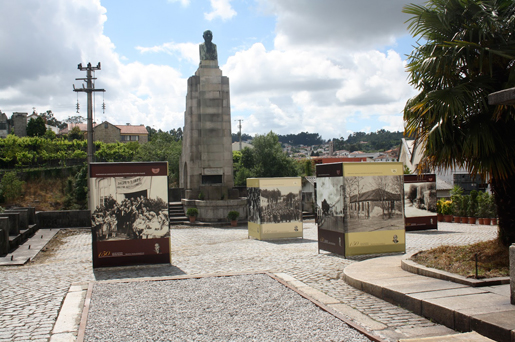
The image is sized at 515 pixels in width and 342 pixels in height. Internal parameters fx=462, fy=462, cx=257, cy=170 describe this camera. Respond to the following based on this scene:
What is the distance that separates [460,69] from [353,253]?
535 cm

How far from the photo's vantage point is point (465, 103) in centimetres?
775

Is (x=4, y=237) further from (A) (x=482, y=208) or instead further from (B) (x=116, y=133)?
(B) (x=116, y=133)

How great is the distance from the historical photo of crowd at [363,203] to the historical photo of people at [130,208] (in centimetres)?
433

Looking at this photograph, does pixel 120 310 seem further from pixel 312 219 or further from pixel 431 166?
pixel 312 219

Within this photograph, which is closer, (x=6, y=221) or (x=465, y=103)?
(x=465, y=103)

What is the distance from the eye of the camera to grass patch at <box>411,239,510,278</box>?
290 inches

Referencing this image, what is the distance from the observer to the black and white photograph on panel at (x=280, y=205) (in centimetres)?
1731

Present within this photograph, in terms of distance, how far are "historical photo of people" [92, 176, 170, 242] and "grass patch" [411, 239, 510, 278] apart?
5.76m

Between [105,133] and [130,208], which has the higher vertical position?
[105,133]

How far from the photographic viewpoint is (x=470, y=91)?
7770 mm

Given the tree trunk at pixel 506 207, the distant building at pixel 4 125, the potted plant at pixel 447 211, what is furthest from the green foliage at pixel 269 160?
the distant building at pixel 4 125

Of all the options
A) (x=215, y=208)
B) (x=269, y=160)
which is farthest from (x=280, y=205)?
(x=269, y=160)

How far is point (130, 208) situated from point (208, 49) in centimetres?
1964

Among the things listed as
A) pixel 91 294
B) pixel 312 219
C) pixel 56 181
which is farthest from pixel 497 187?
pixel 56 181
